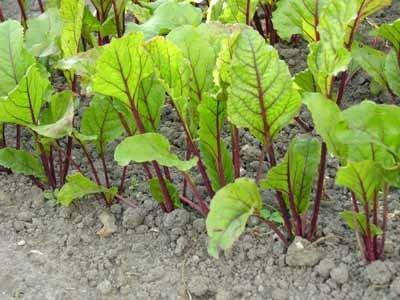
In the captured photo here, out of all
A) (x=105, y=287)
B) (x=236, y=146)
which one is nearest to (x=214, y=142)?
(x=236, y=146)

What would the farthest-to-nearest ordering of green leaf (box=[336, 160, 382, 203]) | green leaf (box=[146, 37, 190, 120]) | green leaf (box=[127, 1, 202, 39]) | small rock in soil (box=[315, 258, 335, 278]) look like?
green leaf (box=[127, 1, 202, 39]) → small rock in soil (box=[315, 258, 335, 278]) → green leaf (box=[146, 37, 190, 120]) → green leaf (box=[336, 160, 382, 203])


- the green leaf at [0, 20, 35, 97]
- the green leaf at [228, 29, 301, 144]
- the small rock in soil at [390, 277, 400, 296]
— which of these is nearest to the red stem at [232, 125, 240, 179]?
the green leaf at [228, 29, 301, 144]

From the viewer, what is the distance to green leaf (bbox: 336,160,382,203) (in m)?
1.54

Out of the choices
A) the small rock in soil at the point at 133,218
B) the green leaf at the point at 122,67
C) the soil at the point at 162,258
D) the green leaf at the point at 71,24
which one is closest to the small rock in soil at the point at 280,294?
the soil at the point at 162,258

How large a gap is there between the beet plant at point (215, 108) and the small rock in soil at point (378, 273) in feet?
0.12

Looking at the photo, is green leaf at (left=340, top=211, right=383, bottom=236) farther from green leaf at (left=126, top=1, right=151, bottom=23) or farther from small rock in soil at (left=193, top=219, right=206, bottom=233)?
green leaf at (left=126, top=1, right=151, bottom=23)

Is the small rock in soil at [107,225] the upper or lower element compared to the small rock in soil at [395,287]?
lower

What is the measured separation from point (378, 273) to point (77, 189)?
755mm

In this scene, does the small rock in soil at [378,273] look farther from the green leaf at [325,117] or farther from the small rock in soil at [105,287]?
the small rock in soil at [105,287]

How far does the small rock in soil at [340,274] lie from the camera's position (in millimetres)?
1726

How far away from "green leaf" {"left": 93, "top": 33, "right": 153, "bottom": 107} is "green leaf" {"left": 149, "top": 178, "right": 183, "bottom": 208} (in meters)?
0.33

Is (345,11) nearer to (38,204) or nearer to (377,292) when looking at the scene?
(377,292)

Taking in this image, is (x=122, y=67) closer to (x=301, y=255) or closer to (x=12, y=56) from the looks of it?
(x=12, y=56)

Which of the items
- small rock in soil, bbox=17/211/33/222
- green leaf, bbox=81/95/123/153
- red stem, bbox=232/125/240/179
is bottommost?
small rock in soil, bbox=17/211/33/222
